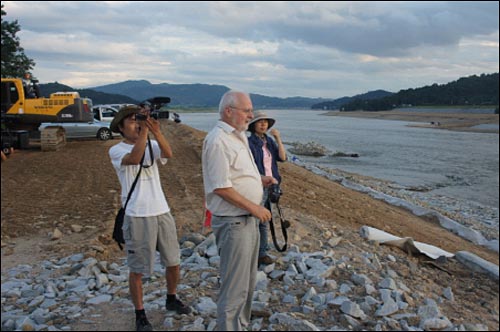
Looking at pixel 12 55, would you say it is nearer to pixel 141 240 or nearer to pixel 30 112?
pixel 30 112

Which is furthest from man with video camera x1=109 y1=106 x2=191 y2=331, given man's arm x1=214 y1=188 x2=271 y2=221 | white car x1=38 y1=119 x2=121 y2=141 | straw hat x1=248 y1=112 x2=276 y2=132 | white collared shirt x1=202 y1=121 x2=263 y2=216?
white car x1=38 y1=119 x2=121 y2=141

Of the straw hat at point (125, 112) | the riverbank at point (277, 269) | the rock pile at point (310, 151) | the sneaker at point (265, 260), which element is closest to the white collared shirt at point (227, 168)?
the straw hat at point (125, 112)

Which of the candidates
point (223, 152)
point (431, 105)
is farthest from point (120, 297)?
point (431, 105)

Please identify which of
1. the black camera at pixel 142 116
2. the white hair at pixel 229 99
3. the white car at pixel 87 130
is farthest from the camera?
the white car at pixel 87 130

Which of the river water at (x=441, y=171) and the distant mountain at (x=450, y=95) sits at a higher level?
the distant mountain at (x=450, y=95)

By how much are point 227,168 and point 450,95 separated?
401 feet

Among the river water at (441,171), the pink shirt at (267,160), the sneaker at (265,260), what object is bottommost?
the river water at (441,171)

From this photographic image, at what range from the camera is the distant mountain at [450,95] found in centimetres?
10427

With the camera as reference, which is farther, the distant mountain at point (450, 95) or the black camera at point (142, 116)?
the distant mountain at point (450, 95)

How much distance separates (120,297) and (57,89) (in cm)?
1860

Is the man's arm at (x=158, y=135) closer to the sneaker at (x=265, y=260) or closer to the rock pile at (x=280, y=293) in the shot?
the rock pile at (x=280, y=293)

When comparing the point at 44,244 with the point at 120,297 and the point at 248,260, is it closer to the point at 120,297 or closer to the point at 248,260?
the point at 120,297

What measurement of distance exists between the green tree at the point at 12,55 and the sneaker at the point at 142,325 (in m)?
22.0

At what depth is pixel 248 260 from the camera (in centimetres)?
341
